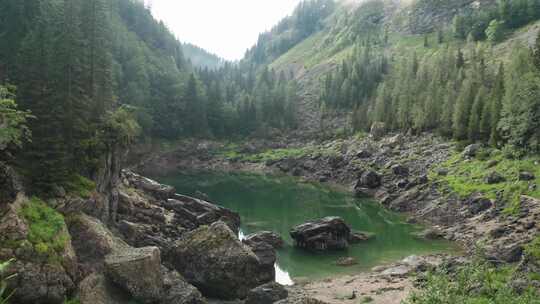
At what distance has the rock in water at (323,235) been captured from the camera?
57031 mm

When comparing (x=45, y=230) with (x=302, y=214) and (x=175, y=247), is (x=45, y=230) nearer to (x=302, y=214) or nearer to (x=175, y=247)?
(x=175, y=247)

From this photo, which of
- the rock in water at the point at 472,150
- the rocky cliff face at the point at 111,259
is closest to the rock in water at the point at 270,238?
the rocky cliff face at the point at 111,259

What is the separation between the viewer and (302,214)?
271 feet

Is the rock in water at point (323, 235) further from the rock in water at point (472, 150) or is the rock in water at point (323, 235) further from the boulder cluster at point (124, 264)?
the rock in water at point (472, 150)

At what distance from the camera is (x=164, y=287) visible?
112 ft

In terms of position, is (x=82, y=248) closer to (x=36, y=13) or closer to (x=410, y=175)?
(x=36, y=13)

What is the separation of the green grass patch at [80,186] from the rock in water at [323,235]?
26407 mm

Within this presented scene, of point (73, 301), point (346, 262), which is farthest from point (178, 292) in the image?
point (346, 262)

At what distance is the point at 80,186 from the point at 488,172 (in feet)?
209

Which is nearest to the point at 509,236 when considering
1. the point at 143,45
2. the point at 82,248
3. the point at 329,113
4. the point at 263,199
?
the point at 82,248

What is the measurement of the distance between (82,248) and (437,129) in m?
99.8

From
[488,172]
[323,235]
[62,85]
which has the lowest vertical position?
[323,235]

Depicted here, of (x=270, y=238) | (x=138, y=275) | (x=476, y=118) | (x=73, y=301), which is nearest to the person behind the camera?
(x=73, y=301)

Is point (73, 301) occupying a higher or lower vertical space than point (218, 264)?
lower
